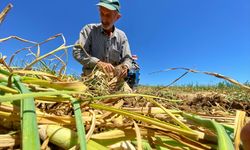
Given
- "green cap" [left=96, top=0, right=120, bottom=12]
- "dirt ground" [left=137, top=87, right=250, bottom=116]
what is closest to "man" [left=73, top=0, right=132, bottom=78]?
"green cap" [left=96, top=0, right=120, bottom=12]

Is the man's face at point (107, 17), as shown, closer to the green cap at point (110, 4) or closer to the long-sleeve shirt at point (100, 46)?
the green cap at point (110, 4)

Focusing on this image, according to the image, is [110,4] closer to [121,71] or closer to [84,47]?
[84,47]

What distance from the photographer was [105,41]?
5.66m

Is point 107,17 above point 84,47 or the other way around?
above

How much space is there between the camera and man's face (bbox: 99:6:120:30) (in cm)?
545

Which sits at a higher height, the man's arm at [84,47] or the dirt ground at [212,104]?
the man's arm at [84,47]

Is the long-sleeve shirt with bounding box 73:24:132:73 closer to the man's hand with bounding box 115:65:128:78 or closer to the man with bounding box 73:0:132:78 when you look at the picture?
the man with bounding box 73:0:132:78

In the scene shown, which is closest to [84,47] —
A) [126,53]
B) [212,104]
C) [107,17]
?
[107,17]

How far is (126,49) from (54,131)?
5.16m

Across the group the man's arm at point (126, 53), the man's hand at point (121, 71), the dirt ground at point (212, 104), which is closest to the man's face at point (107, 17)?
the man's arm at point (126, 53)

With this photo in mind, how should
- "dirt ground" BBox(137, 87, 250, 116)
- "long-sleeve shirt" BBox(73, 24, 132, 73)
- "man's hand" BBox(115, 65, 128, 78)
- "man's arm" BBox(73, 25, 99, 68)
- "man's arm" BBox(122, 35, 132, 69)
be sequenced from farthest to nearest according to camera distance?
"man's arm" BBox(122, 35, 132, 69)
"long-sleeve shirt" BBox(73, 24, 132, 73)
"man's arm" BBox(73, 25, 99, 68)
"man's hand" BBox(115, 65, 128, 78)
"dirt ground" BBox(137, 87, 250, 116)

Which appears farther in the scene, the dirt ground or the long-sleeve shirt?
the long-sleeve shirt

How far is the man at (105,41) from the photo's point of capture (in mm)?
5488

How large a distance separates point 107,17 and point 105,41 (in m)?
0.34
